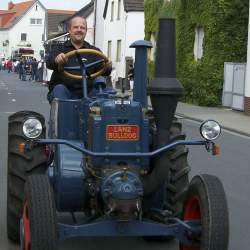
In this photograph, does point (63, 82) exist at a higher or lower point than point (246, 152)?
higher

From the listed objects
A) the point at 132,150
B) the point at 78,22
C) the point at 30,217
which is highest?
the point at 78,22

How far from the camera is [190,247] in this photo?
16.4 feet

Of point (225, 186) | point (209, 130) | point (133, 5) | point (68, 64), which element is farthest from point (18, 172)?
point (133, 5)

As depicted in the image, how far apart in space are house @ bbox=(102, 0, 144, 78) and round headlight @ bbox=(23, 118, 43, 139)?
35.5m

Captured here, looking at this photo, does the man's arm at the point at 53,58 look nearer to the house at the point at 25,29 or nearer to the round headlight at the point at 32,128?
the round headlight at the point at 32,128

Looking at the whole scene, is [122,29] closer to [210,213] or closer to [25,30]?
[210,213]

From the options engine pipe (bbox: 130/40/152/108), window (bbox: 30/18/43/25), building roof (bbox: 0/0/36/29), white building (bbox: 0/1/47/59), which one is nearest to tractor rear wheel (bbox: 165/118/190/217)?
engine pipe (bbox: 130/40/152/108)

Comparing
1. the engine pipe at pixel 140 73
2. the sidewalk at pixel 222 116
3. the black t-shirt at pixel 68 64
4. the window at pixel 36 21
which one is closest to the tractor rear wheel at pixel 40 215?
the engine pipe at pixel 140 73

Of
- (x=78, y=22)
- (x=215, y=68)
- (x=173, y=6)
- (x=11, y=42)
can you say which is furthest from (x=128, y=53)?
(x=11, y=42)

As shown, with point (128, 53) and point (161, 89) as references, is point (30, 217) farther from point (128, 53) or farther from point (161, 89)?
point (128, 53)

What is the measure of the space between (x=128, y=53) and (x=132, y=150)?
127 ft

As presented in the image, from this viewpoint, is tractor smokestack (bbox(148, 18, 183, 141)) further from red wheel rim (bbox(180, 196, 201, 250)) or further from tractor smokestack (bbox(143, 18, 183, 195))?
red wheel rim (bbox(180, 196, 201, 250))

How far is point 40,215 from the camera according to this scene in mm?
4453

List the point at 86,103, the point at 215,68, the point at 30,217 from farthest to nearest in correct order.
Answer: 1. the point at 215,68
2. the point at 86,103
3. the point at 30,217
